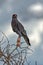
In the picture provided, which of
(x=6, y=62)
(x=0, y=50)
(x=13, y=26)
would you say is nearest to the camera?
(x=6, y=62)

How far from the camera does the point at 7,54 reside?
5.55 meters

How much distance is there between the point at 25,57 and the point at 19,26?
17.8 feet

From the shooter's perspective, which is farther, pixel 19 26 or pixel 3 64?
pixel 19 26

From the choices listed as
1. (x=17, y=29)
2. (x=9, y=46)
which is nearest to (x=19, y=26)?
(x=17, y=29)

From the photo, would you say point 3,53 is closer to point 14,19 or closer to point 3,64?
point 3,64

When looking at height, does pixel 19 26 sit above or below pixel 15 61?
below

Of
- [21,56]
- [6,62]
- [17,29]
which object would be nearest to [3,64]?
[6,62]

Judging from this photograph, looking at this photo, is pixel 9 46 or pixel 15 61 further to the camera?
pixel 9 46

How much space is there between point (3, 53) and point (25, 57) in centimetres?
56

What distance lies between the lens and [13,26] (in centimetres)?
1083

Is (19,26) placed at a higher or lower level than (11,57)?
lower

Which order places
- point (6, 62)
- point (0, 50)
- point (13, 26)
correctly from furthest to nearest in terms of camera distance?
1. point (13, 26)
2. point (0, 50)
3. point (6, 62)

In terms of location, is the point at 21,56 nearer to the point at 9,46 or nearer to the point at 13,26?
the point at 9,46

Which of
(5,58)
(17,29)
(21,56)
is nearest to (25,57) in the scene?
(21,56)
